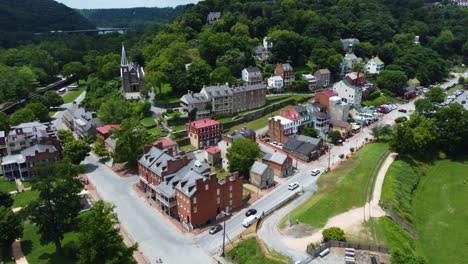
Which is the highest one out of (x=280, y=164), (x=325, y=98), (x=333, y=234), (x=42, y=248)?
(x=325, y=98)

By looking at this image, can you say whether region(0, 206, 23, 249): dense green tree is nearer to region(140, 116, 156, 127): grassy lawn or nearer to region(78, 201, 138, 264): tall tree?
region(78, 201, 138, 264): tall tree

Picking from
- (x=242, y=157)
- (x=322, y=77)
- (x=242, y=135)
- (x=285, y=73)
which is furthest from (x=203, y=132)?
(x=322, y=77)

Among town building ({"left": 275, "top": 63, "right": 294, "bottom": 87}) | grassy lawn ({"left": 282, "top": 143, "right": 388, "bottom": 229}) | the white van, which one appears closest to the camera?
the white van

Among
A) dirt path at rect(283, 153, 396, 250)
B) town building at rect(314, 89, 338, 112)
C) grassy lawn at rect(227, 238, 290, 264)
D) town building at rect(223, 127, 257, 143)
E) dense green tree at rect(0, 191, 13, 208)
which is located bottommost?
grassy lawn at rect(227, 238, 290, 264)

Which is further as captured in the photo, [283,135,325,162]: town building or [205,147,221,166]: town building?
[283,135,325,162]: town building

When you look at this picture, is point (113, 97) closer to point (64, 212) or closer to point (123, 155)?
point (123, 155)

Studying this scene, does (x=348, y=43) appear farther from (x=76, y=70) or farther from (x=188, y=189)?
(x=188, y=189)

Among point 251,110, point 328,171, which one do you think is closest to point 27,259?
point 328,171

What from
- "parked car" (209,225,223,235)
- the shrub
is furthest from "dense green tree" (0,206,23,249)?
the shrub
